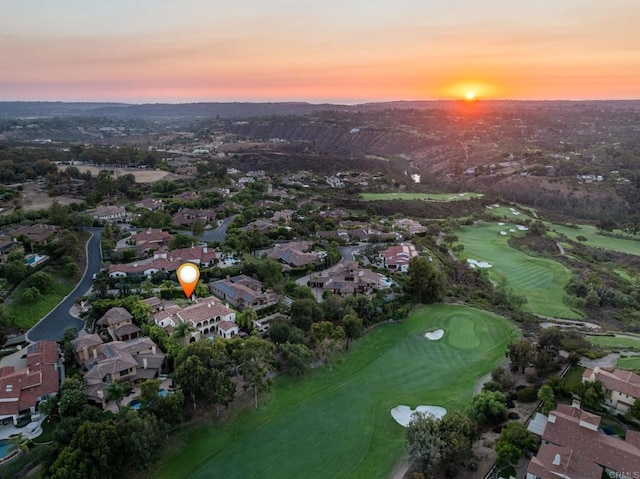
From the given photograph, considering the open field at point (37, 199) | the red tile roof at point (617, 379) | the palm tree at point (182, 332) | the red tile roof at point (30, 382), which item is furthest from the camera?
the open field at point (37, 199)

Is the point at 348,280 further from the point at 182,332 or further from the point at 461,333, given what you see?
the point at 182,332

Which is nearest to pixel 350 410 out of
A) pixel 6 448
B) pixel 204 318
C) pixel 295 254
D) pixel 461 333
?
pixel 204 318

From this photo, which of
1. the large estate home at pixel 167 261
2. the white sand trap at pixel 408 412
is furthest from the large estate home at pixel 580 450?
the large estate home at pixel 167 261

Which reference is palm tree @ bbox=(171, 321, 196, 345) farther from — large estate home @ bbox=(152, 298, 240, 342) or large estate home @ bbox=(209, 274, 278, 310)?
large estate home @ bbox=(209, 274, 278, 310)

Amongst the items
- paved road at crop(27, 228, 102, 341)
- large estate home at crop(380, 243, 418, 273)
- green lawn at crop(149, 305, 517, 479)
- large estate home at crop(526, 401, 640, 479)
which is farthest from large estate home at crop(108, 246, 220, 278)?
large estate home at crop(526, 401, 640, 479)

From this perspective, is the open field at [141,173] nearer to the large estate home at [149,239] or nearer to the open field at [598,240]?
the large estate home at [149,239]
